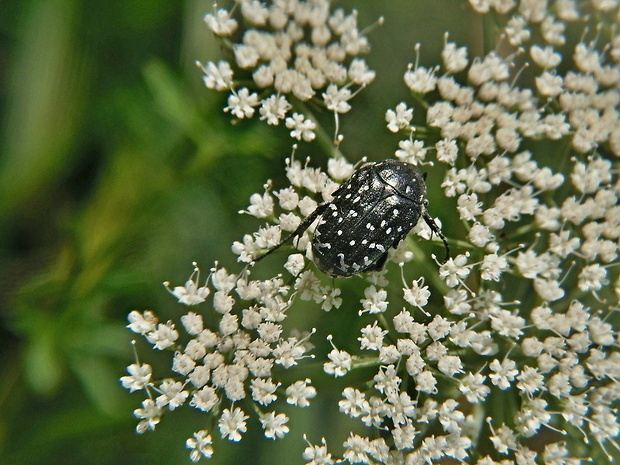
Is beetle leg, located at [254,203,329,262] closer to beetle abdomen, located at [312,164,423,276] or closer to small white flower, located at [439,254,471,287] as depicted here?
beetle abdomen, located at [312,164,423,276]

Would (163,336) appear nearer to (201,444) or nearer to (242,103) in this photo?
(201,444)

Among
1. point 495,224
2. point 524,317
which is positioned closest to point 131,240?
point 495,224

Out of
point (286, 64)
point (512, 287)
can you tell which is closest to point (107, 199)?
point (286, 64)

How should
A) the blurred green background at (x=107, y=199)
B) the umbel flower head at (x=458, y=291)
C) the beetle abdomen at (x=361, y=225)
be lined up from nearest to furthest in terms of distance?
the beetle abdomen at (x=361, y=225)
the umbel flower head at (x=458, y=291)
the blurred green background at (x=107, y=199)

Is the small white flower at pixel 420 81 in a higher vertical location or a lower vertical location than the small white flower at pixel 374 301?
higher

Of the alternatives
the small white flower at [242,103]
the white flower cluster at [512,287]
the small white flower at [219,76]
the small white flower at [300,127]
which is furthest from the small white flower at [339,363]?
the small white flower at [219,76]

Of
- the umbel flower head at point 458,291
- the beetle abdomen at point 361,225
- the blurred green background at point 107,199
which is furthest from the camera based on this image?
the blurred green background at point 107,199

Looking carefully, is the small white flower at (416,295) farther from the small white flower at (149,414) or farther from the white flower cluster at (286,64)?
the small white flower at (149,414)
